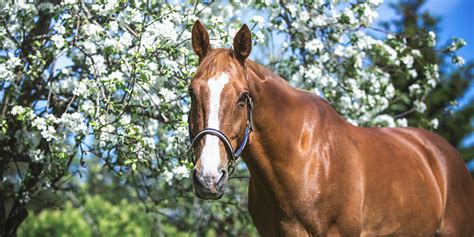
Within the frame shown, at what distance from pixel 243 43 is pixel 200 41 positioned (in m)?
0.30

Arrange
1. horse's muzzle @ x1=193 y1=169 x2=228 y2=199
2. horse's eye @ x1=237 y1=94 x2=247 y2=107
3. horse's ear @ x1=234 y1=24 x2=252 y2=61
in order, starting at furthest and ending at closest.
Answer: horse's ear @ x1=234 y1=24 x2=252 y2=61, horse's eye @ x1=237 y1=94 x2=247 y2=107, horse's muzzle @ x1=193 y1=169 x2=228 y2=199

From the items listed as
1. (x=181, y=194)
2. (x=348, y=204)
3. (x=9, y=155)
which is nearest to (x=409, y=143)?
(x=348, y=204)

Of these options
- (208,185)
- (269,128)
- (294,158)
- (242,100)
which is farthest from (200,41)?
(208,185)

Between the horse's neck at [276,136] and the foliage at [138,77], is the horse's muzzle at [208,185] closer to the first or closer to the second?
the horse's neck at [276,136]

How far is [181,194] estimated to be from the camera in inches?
258

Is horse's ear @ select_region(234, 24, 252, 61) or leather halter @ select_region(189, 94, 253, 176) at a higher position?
horse's ear @ select_region(234, 24, 252, 61)

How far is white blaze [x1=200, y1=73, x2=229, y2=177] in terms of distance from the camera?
121 inches

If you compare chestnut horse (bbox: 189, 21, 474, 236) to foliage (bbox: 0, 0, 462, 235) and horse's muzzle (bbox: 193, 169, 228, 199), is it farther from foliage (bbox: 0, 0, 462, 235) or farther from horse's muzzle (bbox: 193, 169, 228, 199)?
foliage (bbox: 0, 0, 462, 235)

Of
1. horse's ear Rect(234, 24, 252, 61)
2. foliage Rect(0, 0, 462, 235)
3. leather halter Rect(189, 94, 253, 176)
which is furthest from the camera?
foliage Rect(0, 0, 462, 235)

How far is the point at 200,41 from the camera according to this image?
3701mm

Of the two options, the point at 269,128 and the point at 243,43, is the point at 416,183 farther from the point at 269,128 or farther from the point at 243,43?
the point at 243,43

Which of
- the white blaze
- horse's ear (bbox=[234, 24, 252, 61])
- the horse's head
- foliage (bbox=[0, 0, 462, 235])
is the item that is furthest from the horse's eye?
foliage (bbox=[0, 0, 462, 235])

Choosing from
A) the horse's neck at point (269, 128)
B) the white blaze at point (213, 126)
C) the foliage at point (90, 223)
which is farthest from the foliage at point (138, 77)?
the foliage at point (90, 223)

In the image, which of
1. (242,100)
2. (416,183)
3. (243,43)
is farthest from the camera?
(416,183)
